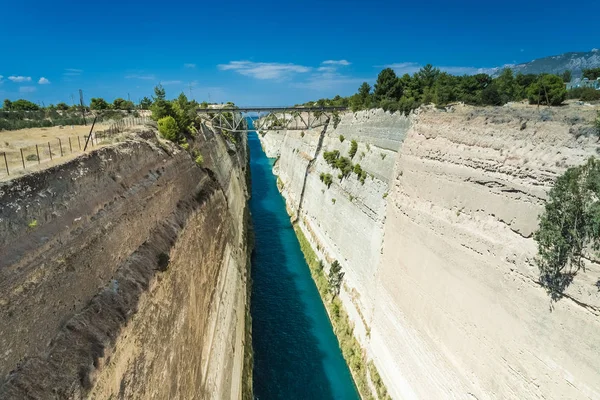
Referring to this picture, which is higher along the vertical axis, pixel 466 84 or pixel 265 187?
pixel 466 84

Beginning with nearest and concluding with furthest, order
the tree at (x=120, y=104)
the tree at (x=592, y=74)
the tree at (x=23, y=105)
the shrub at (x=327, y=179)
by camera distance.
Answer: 1. the shrub at (x=327, y=179)
2. the tree at (x=592, y=74)
3. the tree at (x=23, y=105)
4. the tree at (x=120, y=104)

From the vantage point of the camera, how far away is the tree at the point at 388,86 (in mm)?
29125

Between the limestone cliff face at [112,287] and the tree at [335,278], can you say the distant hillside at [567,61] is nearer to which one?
the tree at [335,278]

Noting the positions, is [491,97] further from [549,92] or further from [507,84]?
[507,84]

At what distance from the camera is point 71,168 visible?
8.44 m

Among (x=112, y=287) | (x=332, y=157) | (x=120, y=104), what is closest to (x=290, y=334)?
(x=112, y=287)

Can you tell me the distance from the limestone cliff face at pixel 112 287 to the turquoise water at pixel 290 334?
247cm

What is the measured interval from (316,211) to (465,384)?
19.2m

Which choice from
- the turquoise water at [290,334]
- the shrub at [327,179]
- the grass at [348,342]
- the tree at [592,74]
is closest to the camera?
the grass at [348,342]

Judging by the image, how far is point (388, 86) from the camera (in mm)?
29516

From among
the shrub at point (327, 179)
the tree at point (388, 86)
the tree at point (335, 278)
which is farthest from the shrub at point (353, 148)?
the tree at point (335, 278)

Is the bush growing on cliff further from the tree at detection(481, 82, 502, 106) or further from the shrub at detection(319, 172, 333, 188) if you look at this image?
the shrub at detection(319, 172, 333, 188)

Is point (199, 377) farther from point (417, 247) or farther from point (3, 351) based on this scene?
point (417, 247)

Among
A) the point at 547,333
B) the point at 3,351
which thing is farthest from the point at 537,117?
the point at 3,351
